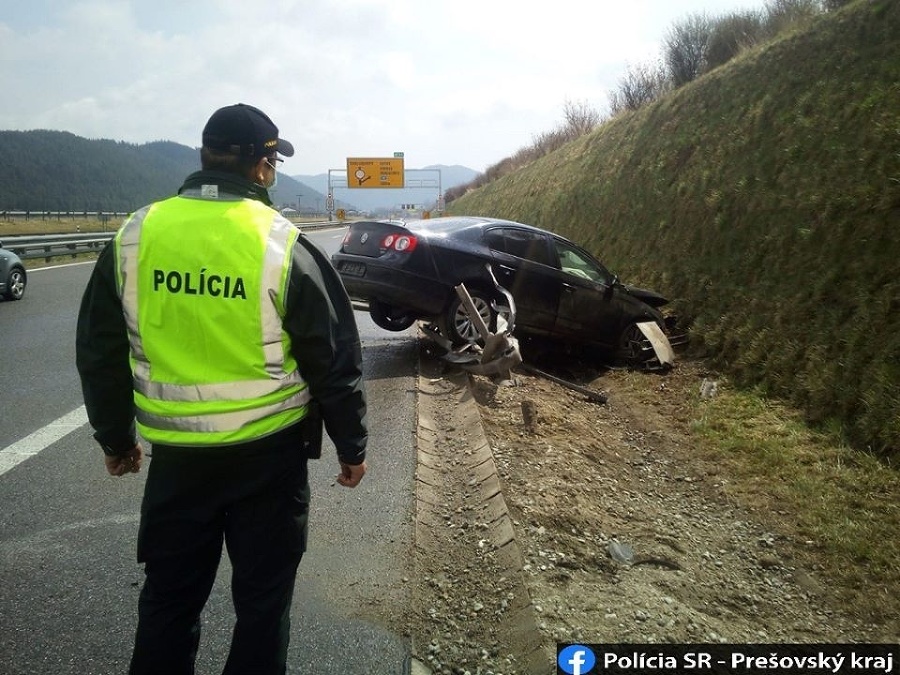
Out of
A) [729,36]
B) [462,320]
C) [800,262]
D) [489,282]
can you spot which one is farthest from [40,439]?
[729,36]

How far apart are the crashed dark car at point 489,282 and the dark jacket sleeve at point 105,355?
5095mm

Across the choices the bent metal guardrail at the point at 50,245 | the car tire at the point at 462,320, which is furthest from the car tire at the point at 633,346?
the bent metal guardrail at the point at 50,245

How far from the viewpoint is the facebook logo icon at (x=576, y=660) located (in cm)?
261

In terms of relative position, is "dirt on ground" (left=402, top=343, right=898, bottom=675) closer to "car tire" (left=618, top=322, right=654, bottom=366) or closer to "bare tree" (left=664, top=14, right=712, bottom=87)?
"car tire" (left=618, top=322, right=654, bottom=366)

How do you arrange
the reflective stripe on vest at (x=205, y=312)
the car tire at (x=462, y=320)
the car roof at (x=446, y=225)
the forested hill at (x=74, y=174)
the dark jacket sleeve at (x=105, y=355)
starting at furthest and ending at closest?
the forested hill at (x=74, y=174) < the car roof at (x=446, y=225) < the car tire at (x=462, y=320) < the dark jacket sleeve at (x=105, y=355) < the reflective stripe on vest at (x=205, y=312)

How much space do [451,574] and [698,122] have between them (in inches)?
511

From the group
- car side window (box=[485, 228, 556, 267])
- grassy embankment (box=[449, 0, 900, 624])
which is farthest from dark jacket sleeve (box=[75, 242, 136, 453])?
car side window (box=[485, 228, 556, 267])

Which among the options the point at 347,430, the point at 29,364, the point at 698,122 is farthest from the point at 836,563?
the point at 698,122

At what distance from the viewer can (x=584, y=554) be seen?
11.6 feet

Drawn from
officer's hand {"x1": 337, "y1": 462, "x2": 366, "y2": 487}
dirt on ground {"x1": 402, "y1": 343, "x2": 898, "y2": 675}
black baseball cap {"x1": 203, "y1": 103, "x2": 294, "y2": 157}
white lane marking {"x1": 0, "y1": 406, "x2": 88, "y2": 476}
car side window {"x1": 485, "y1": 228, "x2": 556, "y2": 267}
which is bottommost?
dirt on ground {"x1": 402, "y1": 343, "x2": 898, "y2": 675}

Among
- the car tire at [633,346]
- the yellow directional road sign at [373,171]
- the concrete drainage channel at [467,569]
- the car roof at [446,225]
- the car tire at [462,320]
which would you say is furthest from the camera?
the yellow directional road sign at [373,171]

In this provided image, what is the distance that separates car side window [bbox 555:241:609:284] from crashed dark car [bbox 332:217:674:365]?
1 cm

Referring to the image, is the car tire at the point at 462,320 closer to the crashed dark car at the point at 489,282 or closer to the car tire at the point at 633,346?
the crashed dark car at the point at 489,282

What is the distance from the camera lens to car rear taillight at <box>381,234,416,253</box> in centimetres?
725
